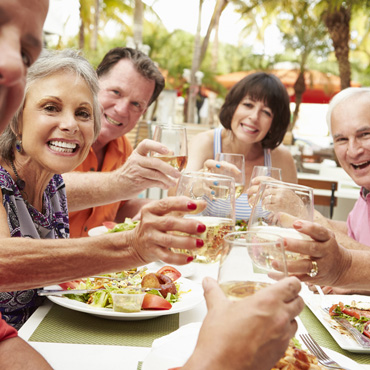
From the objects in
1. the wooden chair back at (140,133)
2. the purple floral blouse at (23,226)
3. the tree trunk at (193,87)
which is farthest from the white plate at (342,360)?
the tree trunk at (193,87)

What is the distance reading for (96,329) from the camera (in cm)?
179

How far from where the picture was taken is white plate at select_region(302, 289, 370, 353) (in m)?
1.71

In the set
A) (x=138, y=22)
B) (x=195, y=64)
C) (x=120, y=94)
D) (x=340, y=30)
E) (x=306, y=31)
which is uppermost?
(x=306, y=31)

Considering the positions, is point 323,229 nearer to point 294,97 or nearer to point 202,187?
point 202,187

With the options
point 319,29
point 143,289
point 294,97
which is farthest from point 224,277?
point 319,29

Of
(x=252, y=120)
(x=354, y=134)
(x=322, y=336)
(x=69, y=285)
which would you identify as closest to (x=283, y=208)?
(x=322, y=336)

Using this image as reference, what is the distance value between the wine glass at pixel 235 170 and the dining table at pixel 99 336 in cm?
76

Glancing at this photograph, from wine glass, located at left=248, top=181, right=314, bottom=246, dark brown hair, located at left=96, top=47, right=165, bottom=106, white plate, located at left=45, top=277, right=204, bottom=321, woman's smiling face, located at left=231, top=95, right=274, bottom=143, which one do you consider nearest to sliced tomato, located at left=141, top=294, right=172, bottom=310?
white plate, located at left=45, top=277, right=204, bottom=321

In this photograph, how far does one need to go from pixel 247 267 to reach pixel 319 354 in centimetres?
72

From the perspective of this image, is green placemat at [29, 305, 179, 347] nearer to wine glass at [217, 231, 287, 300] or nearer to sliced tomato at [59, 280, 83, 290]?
sliced tomato at [59, 280, 83, 290]

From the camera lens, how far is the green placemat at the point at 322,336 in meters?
1.70

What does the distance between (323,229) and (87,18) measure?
2798 cm

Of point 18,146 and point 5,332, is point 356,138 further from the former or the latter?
point 5,332

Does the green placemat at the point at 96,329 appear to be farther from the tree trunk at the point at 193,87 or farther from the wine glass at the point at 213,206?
the tree trunk at the point at 193,87
